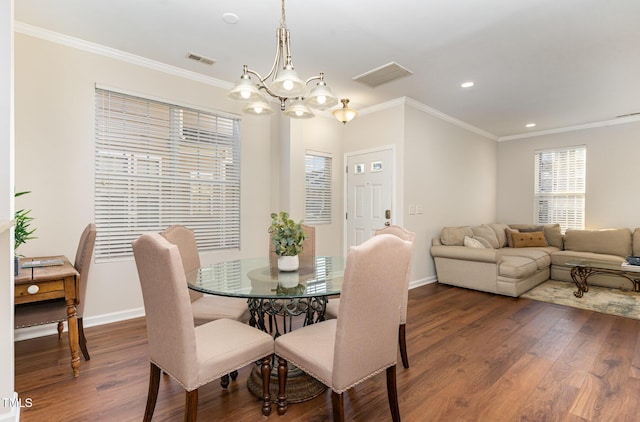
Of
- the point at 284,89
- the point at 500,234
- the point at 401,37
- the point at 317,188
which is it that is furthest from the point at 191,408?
the point at 500,234

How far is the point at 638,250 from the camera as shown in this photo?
183 inches

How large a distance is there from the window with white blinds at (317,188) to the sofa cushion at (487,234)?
2511mm

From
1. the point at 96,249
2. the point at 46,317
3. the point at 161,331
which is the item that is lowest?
the point at 46,317

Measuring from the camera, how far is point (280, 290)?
1718 mm

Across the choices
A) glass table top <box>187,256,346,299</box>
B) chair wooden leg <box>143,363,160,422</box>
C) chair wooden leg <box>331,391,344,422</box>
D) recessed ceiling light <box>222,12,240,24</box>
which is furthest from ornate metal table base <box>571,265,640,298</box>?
recessed ceiling light <box>222,12,240,24</box>

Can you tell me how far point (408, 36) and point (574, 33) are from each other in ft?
4.59

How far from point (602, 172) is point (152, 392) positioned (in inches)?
278

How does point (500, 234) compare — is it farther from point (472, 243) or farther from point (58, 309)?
point (58, 309)

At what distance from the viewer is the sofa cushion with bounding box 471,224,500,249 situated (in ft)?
17.2

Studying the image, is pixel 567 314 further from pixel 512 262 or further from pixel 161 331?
pixel 161 331

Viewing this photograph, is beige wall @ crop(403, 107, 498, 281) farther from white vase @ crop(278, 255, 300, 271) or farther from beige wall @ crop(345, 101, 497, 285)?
white vase @ crop(278, 255, 300, 271)

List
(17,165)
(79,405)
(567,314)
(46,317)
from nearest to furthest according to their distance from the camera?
1. (79,405)
2. (46,317)
3. (17,165)
4. (567,314)

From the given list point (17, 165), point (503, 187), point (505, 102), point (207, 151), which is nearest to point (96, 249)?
point (17, 165)

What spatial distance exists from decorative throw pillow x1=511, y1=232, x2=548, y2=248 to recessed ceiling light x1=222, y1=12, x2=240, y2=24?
5.57 meters
